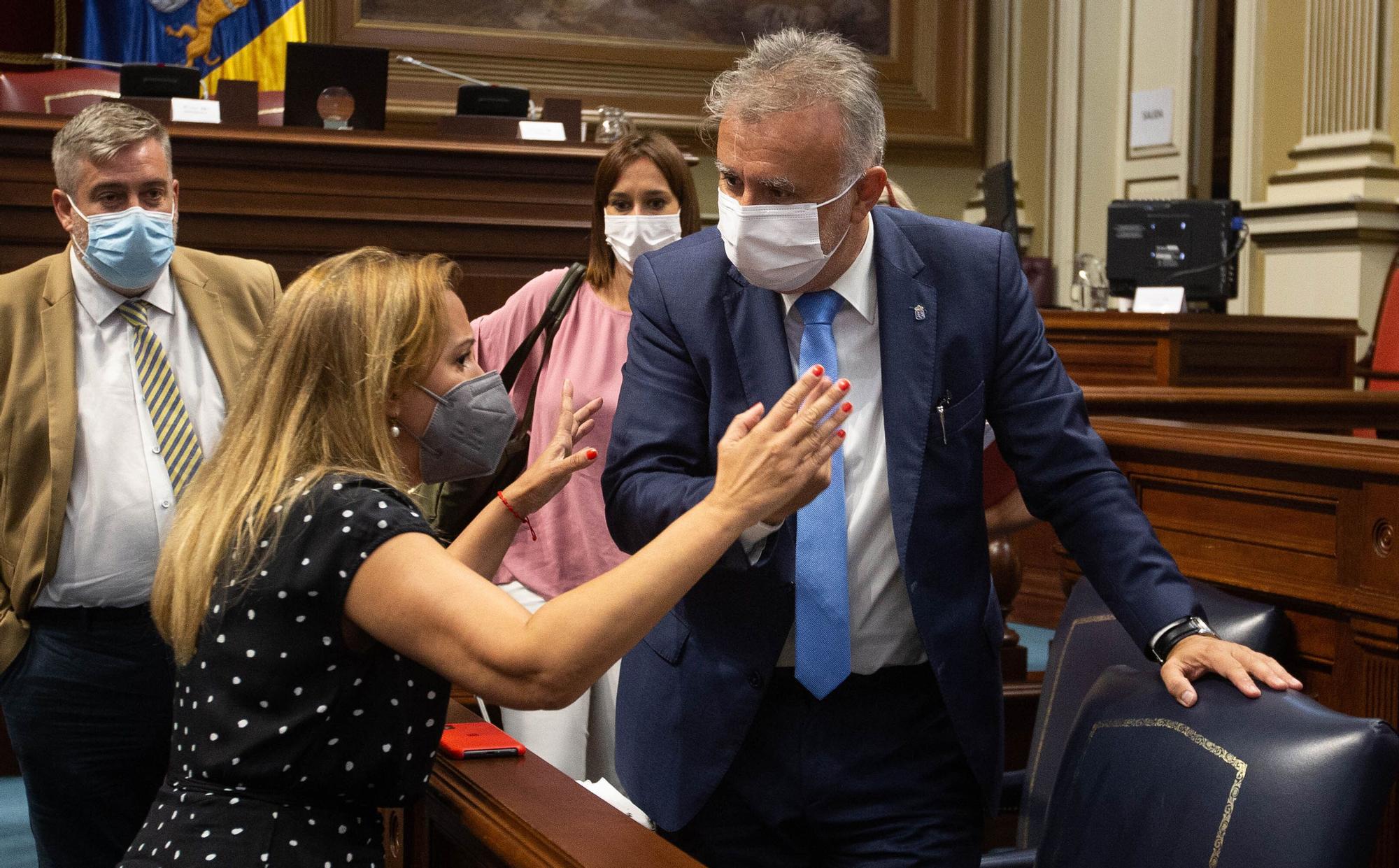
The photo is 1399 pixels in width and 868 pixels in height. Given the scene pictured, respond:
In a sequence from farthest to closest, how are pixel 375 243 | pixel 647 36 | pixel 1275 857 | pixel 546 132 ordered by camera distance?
1. pixel 647 36
2. pixel 546 132
3. pixel 375 243
4. pixel 1275 857

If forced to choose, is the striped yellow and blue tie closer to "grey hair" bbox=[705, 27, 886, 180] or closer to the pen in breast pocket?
"grey hair" bbox=[705, 27, 886, 180]

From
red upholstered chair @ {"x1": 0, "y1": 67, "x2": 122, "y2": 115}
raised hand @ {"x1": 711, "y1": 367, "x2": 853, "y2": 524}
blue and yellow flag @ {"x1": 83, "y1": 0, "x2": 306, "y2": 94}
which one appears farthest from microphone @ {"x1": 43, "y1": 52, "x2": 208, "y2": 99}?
raised hand @ {"x1": 711, "y1": 367, "x2": 853, "y2": 524}

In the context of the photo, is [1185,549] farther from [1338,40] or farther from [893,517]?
[1338,40]

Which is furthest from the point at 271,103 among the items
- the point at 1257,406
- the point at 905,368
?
the point at 905,368

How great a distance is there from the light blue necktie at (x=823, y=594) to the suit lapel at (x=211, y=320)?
1.24m

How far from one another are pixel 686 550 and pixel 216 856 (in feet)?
1.78

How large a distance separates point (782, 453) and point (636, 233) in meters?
1.62

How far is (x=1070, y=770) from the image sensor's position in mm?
1584

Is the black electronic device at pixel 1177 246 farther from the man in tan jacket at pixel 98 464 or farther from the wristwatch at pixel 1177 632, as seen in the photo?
the wristwatch at pixel 1177 632

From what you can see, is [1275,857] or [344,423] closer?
[1275,857]

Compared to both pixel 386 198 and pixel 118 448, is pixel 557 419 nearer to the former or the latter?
pixel 118 448

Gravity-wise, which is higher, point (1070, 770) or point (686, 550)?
point (686, 550)

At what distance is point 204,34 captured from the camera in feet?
24.2

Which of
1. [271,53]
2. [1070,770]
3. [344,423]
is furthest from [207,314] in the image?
[271,53]
